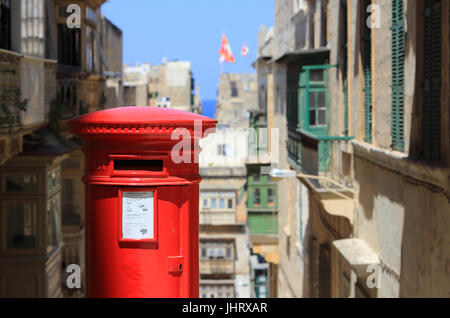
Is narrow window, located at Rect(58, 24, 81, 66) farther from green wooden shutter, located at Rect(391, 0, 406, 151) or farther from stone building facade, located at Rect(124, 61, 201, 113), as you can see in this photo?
stone building facade, located at Rect(124, 61, 201, 113)

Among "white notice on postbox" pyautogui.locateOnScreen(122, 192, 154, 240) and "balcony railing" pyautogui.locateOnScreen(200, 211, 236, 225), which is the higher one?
"white notice on postbox" pyautogui.locateOnScreen(122, 192, 154, 240)

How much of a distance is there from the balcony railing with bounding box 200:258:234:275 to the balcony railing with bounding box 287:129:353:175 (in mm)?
23101

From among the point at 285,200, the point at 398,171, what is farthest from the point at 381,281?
the point at 285,200

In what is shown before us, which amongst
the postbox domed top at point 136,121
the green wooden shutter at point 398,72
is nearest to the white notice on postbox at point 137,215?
the postbox domed top at point 136,121

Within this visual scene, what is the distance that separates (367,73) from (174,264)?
296 inches

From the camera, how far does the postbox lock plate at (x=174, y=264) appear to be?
4070 millimetres

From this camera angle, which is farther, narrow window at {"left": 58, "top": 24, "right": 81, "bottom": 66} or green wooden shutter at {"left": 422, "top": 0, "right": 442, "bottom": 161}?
A: narrow window at {"left": 58, "top": 24, "right": 81, "bottom": 66}

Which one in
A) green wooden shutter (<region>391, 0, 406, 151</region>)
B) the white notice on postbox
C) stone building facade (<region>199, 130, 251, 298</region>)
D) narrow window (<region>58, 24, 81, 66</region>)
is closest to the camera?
the white notice on postbox

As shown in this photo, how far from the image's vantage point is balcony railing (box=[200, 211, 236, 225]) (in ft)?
131

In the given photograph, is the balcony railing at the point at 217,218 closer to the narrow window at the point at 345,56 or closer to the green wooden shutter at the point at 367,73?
the narrow window at the point at 345,56

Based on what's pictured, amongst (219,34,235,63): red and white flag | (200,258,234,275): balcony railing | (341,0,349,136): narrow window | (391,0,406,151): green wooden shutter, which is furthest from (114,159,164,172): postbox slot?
(219,34,235,63): red and white flag

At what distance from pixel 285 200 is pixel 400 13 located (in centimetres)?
1478

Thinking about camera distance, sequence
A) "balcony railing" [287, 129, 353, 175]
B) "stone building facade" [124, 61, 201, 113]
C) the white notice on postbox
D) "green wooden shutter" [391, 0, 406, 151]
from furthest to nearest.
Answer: "stone building facade" [124, 61, 201, 113] → "balcony railing" [287, 129, 353, 175] → "green wooden shutter" [391, 0, 406, 151] → the white notice on postbox

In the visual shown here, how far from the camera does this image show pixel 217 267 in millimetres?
39750
